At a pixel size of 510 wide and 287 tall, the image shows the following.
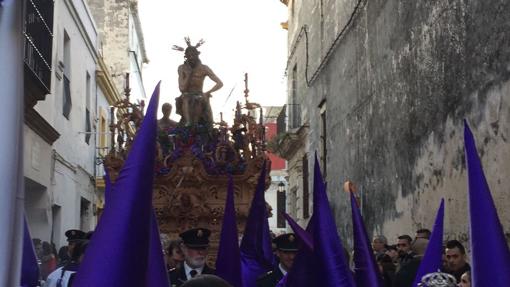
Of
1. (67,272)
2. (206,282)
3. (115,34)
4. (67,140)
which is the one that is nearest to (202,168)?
(67,272)

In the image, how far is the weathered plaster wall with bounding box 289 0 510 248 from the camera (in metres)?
8.23

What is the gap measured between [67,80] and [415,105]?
960 centimetres

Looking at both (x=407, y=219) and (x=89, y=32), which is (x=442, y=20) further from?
(x=89, y=32)

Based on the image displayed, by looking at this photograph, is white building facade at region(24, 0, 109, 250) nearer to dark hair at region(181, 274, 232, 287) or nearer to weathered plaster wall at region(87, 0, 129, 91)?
weathered plaster wall at region(87, 0, 129, 91)

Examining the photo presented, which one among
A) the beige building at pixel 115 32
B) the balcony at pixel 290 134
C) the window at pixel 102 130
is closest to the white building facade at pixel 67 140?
the window at pixel 102 130

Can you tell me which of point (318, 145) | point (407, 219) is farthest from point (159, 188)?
point (318, 145)

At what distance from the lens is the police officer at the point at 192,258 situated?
6.12m

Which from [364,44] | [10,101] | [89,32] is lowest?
[10,101]

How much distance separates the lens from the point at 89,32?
21391 mm

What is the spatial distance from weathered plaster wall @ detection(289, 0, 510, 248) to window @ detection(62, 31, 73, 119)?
5872 mm

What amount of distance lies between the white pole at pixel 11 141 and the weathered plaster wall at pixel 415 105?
587cm

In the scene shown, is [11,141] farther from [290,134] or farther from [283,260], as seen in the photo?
[290,134]

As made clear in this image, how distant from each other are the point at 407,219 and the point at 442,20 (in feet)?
10.2

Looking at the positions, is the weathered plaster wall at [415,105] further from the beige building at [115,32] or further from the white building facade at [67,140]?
the beige building at [115,32]
